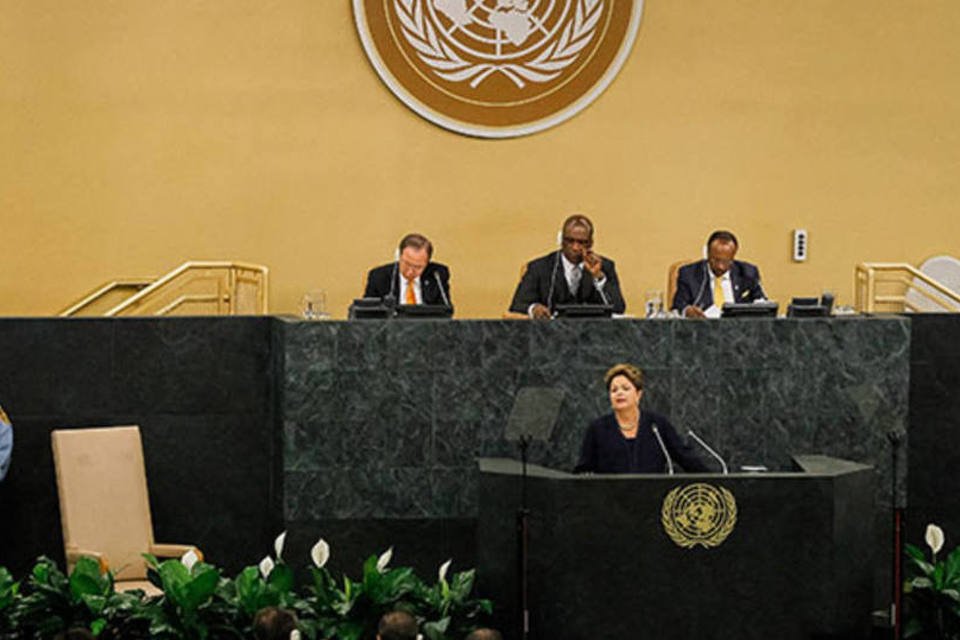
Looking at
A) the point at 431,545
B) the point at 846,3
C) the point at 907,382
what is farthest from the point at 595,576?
the point at 846,3

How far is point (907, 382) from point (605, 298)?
169cm

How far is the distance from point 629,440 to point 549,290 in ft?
5.64

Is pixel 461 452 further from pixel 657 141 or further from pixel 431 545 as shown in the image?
pixel 657 141

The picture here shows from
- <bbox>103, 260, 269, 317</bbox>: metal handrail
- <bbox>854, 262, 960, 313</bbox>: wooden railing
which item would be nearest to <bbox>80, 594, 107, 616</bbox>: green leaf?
<bbox>103, 260, 269, 317</bbox>: metal handrail

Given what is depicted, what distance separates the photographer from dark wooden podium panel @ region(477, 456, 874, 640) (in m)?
7.39

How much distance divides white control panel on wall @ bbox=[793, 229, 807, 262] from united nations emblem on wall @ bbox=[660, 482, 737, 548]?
5.19 metres

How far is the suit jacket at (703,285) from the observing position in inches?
385

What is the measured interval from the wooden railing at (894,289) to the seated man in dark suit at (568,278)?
2768 mm

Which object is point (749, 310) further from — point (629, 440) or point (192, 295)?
point (192, 295)

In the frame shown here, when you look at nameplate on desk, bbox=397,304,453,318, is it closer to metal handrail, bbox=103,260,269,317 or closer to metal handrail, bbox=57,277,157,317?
metal handrail, bbox=103,260,269,317

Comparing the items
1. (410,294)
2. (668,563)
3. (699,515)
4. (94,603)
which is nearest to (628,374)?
(699,515)

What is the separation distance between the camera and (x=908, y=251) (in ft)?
40.7

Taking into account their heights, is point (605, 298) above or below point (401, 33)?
below

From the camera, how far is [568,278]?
31.2 ft
